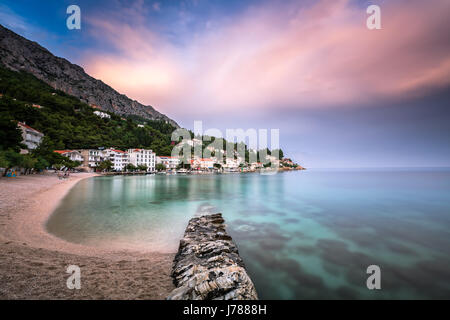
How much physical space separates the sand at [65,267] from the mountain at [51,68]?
643 ft

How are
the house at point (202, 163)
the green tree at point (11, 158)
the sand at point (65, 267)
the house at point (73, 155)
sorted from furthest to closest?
1. the house at point (202, 163)
2. the house at point (73, 155)
3. the green tree at point (11, 158)
4. the sand at point (65, 267)

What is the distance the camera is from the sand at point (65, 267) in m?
3.91

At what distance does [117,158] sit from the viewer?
69.1 m

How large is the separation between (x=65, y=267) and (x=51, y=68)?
233 metres

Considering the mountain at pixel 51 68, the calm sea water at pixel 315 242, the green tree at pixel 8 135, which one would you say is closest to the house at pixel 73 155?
→ the green tree at pixel 8 135

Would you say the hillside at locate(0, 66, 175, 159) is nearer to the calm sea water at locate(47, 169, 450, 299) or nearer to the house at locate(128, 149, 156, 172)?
the house at locate(128, 149, 156, 172)

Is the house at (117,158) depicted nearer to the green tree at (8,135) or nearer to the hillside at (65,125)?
the hillside at (65,125)

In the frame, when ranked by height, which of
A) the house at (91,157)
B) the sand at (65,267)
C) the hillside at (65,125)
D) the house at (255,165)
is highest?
the hillside at (65,125)

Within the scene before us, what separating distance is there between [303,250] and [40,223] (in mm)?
12640

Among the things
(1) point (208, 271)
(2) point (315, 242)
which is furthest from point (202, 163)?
(1) point (208, 271)

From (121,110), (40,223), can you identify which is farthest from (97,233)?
(121,110)

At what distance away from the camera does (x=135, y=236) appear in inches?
337

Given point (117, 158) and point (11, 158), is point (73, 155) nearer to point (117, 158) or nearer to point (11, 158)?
point (117, 158)

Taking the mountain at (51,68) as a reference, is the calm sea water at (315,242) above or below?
below
